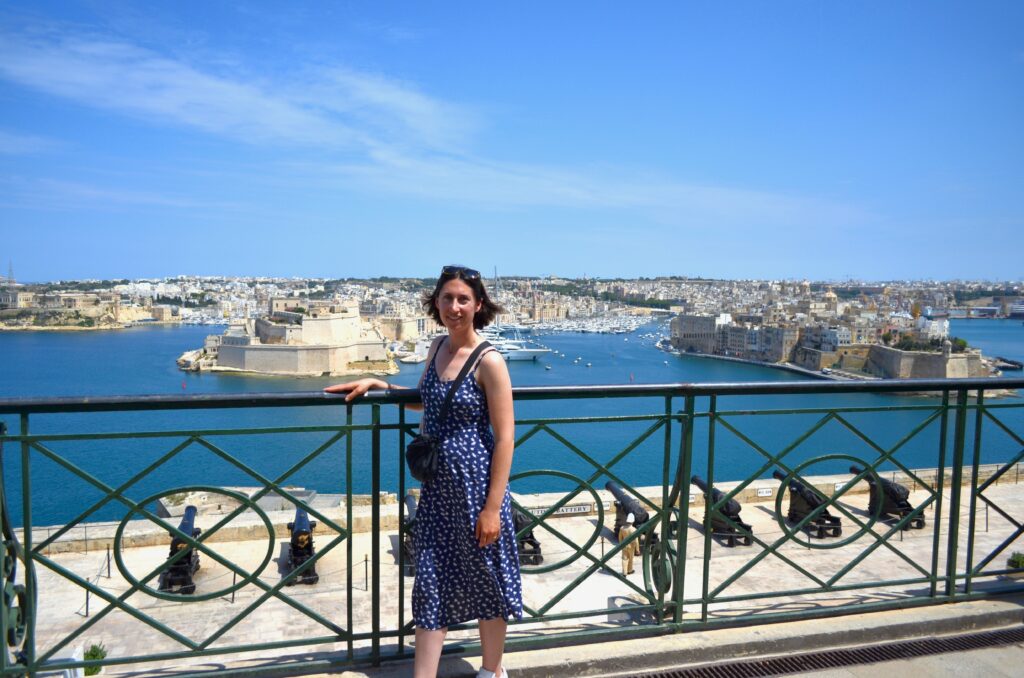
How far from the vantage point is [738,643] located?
2172 millimetres

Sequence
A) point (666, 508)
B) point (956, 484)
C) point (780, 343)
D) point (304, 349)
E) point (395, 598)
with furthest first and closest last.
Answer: point (780, 343)
point (304, 349)
point (395, 598)
point (956, 484)
point (666, 508)

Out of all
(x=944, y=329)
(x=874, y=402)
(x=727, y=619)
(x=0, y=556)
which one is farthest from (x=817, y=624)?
(x=944, y=329)

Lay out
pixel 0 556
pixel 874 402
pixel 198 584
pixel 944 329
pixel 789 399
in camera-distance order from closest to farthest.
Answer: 1. pixel 0 556
2. pixel 198 584
3. pixel 789 399
4. pixel 874 402
5. pixel 944 329

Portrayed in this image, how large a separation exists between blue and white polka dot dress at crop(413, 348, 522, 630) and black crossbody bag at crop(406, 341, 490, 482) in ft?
0.04

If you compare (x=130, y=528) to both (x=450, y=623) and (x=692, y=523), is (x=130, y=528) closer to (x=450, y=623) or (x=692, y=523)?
(x=692, y=523)

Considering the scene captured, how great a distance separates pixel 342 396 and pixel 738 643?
139cm

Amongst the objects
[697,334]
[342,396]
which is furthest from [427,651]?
[697,334]

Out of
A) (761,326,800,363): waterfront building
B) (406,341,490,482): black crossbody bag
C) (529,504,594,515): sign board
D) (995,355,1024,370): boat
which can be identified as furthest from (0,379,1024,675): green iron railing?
(761,326,800,363): waterfront building

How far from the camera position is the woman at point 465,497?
170 centimetres

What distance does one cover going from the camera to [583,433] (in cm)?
3225

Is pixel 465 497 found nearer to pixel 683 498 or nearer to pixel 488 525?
pixel 488 525

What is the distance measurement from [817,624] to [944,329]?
74245mm

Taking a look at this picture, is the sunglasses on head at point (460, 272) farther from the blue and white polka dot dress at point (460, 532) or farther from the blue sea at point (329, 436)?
the blue sea at point (329, 436)

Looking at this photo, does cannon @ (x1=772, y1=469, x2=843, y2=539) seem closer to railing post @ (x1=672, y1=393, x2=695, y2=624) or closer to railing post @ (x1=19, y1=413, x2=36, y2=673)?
railing post @ (x1=672, y1=393, x2=695, y2=624)
